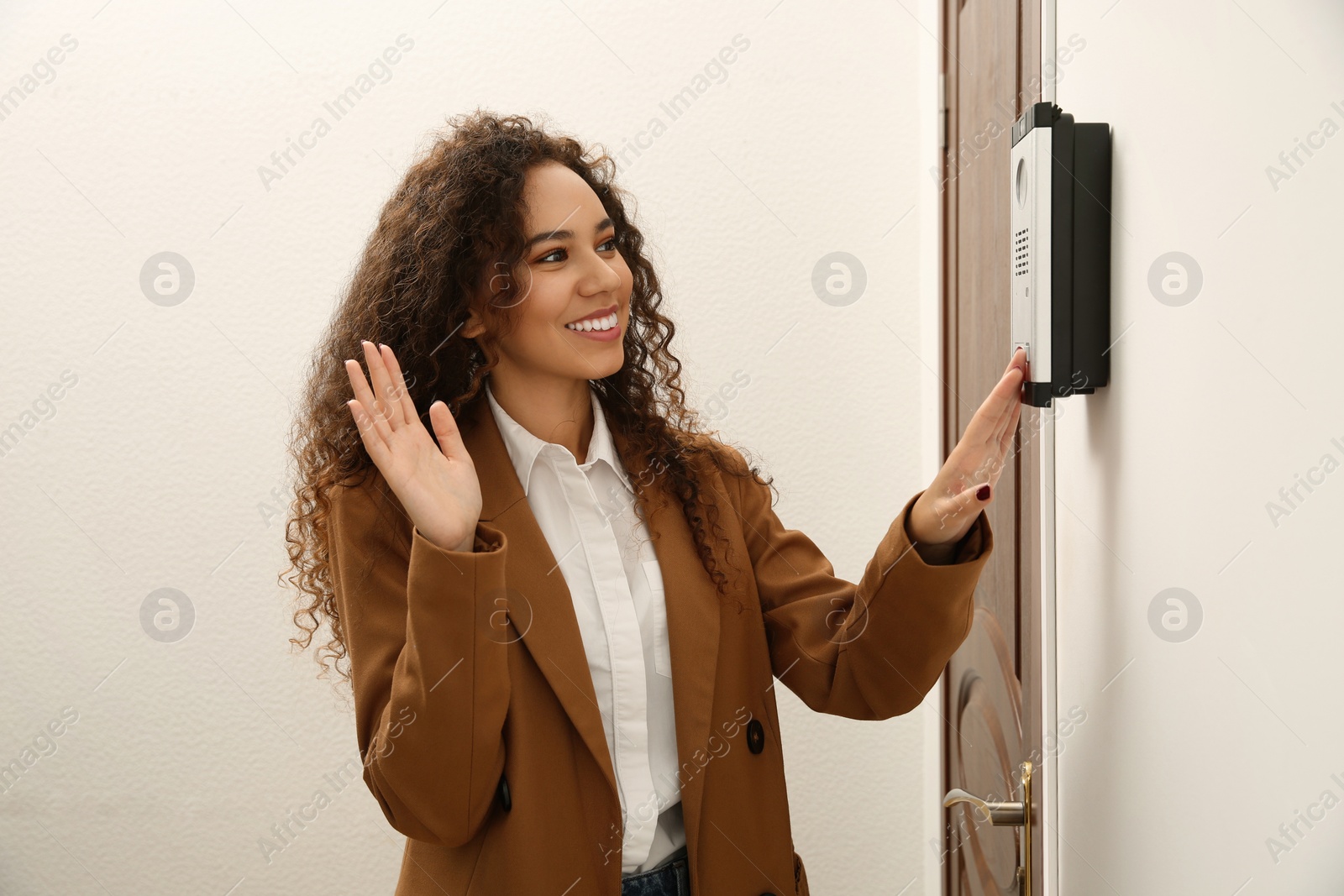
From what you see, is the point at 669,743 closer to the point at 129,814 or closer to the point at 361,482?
the point at 361,482

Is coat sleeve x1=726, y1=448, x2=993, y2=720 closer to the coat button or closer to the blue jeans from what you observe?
the coat button

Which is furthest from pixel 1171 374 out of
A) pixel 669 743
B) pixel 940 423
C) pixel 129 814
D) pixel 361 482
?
pixel 129 814

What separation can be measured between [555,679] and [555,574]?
0.39 ft

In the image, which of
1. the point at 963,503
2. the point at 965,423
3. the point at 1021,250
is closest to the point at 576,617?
the point at 963,503

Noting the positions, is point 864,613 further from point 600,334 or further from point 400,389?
point 400,389

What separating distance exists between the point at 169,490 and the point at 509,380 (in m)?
1.16

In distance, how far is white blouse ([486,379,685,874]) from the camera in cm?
110

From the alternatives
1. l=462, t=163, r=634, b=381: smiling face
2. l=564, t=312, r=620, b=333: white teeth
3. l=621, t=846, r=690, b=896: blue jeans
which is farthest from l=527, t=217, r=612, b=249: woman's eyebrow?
l=621, t=846, r=690, b=896: blue jeans

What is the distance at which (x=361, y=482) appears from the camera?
1.10 metres

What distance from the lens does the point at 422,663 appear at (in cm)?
96

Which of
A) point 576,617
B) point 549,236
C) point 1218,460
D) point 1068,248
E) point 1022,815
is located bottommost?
point 1022,815

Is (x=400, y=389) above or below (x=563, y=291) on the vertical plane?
below

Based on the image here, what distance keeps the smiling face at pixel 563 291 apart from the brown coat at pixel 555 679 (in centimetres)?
11

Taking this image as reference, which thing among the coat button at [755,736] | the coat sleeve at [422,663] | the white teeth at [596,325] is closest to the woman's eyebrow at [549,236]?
the white teeth at [596,325]
